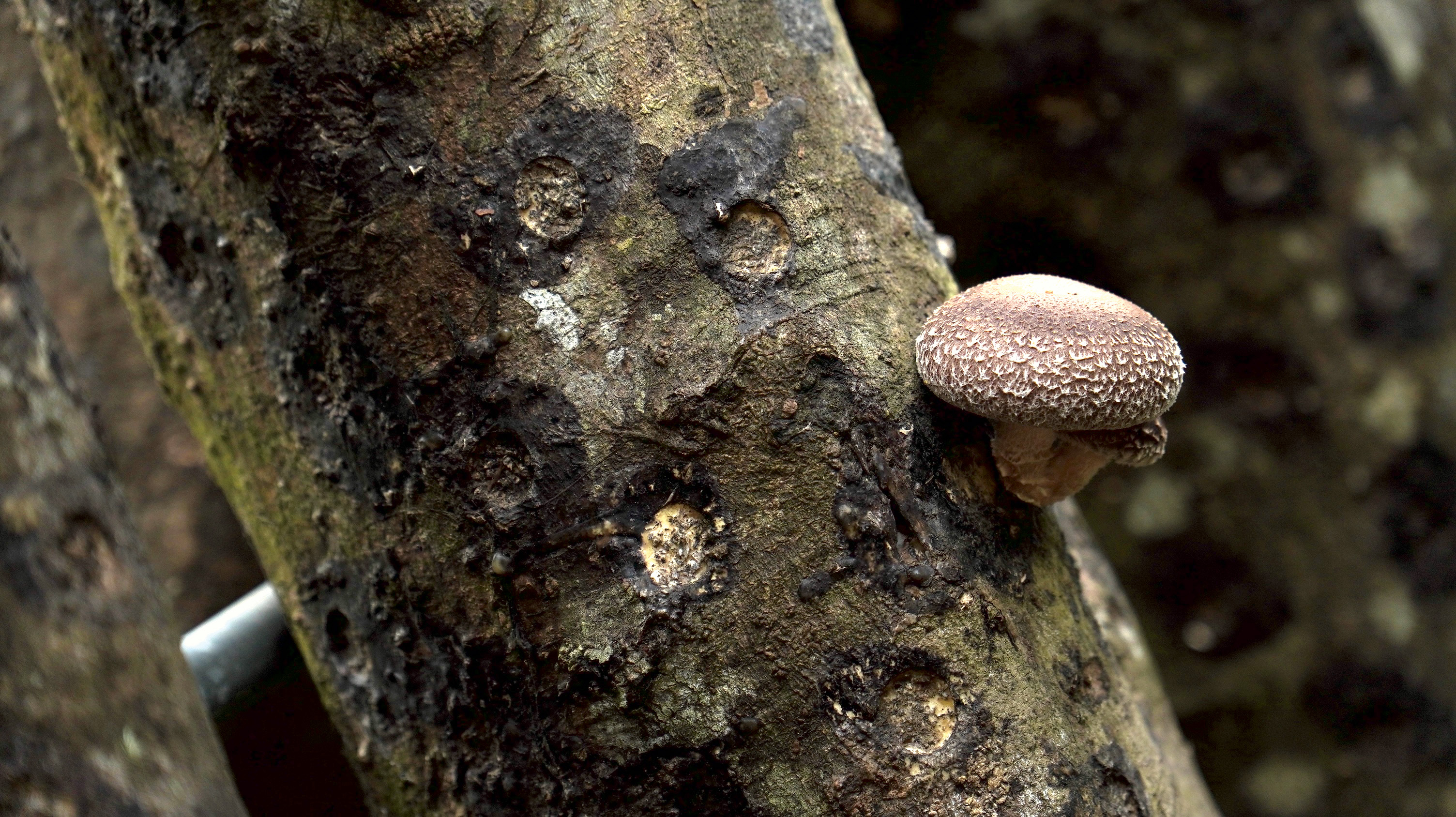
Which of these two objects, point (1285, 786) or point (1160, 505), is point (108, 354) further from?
point (1285, 786)

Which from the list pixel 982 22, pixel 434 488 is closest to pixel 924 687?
pixel 434 488

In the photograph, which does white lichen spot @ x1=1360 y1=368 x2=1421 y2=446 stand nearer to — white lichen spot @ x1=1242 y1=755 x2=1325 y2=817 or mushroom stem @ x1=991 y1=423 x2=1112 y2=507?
white lichen spot @ x1=1242 y1=755 x2=1325 y2=817

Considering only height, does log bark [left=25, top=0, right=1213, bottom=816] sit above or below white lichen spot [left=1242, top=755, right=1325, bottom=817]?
above

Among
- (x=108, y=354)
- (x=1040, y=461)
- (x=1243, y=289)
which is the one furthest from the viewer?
(x=108, y=354)

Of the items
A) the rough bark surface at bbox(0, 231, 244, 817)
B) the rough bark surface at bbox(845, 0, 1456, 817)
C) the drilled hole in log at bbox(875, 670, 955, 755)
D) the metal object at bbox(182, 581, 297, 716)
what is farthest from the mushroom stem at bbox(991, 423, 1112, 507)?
the rough bark surface at bbox(845, 0, 1456, 817)

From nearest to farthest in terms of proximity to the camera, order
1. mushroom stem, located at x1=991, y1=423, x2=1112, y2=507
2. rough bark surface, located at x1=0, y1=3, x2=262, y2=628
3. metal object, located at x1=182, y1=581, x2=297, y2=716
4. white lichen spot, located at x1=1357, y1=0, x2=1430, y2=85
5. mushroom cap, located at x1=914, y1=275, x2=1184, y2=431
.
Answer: mushroom cap, located at x1=914, y1=275, x2=1184, y2=431 < mushroom stem, located at x1=991, y1=423, x2=1112, y2=507 < metal object, located at x1=182, y1=581, x2=297, y2=716 < white lichen spot, located at x1=1357, y1=0, x2=1430, y2=85 < rough bark surface, located at x1=0, y1=3, x2=262, y2=628

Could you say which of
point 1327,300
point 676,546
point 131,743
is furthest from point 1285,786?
point 131,743

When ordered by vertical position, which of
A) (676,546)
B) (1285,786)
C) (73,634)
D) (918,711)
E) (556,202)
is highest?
(556,202)
